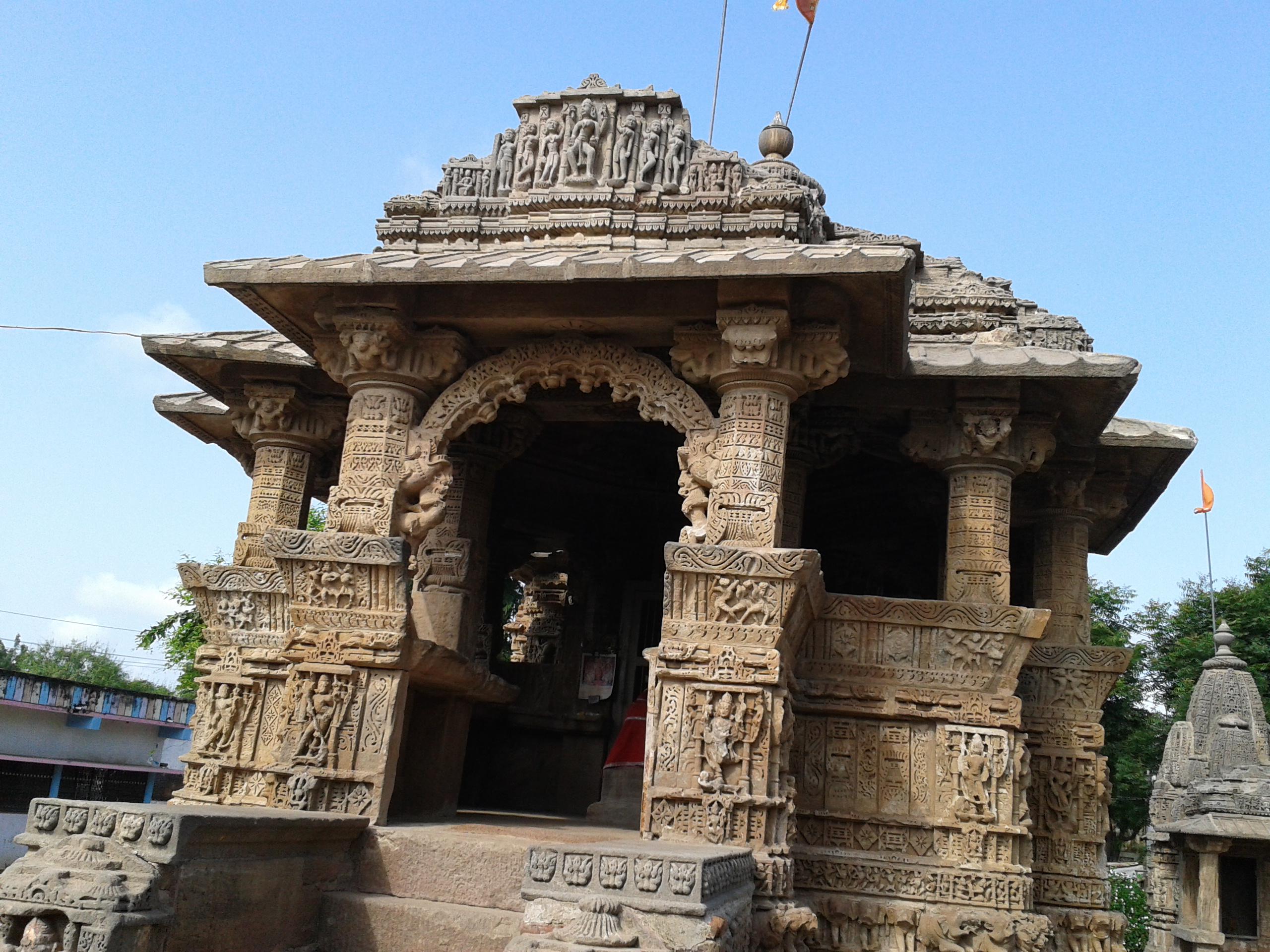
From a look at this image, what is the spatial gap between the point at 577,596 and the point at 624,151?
6.25m

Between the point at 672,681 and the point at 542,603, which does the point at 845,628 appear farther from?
the point at 542,603

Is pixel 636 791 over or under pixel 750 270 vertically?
under

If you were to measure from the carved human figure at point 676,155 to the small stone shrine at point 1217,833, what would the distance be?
11878 millimetres

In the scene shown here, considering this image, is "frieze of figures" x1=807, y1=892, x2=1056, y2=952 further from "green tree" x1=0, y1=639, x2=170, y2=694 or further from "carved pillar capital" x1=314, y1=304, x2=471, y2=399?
"green tree" x1=0, y1=639, x2=170, y2=694

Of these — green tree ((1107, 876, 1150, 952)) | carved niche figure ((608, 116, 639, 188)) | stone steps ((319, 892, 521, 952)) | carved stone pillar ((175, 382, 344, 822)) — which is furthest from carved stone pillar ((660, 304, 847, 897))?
green tree ((1107, 876, 1150, 952))

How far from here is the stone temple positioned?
6.02 m

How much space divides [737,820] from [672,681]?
2.94 ft

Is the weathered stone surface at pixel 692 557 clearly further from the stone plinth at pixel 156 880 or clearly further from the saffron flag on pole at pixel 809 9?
the saffron flag on pole at pixel 809 9

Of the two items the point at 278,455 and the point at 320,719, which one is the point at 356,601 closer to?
the point at 320,719

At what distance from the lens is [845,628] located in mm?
8422

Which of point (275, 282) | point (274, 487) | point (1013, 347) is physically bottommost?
point (274, 487)

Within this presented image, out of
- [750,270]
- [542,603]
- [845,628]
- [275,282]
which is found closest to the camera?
[750,270]

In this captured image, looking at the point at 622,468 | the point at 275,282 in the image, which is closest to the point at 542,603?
the point at 622,468

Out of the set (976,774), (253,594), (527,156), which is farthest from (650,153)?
(976,774)
